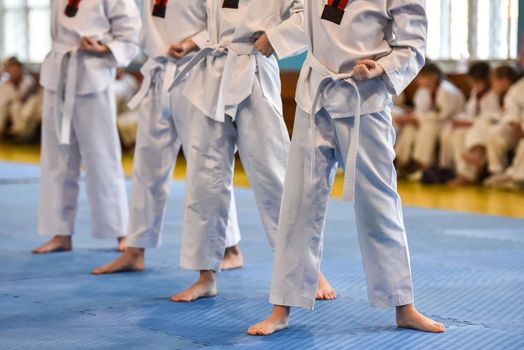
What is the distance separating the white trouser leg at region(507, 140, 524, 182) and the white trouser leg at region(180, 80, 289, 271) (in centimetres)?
481

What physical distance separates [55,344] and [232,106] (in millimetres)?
1181

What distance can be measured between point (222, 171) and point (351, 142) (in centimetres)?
83

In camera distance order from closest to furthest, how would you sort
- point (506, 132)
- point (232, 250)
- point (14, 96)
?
point (232, 250) → point (506, 132) → point (14, 96)

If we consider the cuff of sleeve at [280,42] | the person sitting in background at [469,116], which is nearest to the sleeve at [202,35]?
the cuff of sleeve at [280,42]

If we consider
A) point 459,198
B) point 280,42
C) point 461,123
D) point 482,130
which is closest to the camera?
point 280,42

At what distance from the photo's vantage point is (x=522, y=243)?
18.7 ft

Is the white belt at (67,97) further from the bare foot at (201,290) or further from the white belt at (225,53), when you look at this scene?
the bare foot at (201,290)

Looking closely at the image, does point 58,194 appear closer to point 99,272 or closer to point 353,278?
point 99,272

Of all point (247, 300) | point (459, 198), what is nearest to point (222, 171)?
point (247, 300)

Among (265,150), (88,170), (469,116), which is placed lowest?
(469,116)

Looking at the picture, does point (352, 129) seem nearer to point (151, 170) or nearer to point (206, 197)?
point (206, 197)

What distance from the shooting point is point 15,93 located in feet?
47.7

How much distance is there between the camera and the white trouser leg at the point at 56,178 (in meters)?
5.43

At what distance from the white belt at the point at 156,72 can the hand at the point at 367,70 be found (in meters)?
1.34
